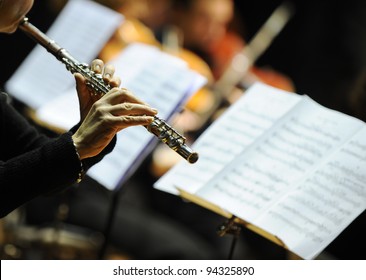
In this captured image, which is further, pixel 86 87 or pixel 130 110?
pixel 86 87

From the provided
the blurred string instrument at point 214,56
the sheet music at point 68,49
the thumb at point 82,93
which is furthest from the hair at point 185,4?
the thumb at point 82,93

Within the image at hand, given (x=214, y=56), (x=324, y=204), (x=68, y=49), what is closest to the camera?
(x=324, y=204)

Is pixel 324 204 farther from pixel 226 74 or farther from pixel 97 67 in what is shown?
pixel 226 74

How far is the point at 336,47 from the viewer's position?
4.16 metres

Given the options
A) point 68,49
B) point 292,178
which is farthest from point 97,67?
point 68,49

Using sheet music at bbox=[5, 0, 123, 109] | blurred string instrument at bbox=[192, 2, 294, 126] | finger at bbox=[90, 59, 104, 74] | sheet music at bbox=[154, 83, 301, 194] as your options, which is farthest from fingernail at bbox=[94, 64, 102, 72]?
blurred string instrument at bbox=[192, 2, 294, 126]

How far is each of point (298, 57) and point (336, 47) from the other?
30 centimetres

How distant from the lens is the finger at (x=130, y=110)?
122 cm

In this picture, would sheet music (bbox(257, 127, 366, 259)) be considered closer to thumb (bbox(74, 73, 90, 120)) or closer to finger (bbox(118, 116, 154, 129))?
finger (bbox(118, 116, 154, 129))

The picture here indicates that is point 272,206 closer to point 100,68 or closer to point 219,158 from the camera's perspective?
point 219,158

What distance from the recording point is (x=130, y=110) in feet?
4.03

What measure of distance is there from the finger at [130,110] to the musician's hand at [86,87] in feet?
0.56

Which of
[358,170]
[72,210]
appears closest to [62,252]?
[72,210]

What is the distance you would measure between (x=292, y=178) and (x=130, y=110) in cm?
45
